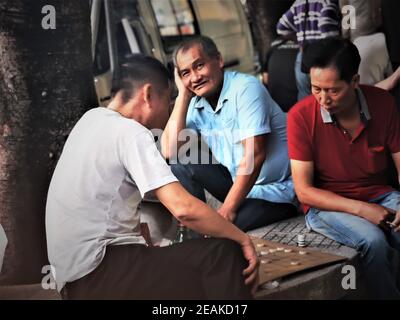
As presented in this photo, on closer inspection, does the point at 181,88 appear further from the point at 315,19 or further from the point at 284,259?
the point at 284,259

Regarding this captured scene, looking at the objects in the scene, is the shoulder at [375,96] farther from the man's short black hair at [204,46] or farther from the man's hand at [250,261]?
the man's hand at [250,261]

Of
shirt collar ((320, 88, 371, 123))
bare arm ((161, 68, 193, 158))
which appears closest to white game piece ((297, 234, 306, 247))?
shirt collar ((320, 88, 371, 123))

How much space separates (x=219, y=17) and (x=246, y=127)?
2.53 metres

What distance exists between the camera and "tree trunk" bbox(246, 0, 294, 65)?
454cm

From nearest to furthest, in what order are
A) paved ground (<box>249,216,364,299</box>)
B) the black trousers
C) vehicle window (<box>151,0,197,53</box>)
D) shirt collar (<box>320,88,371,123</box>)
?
1. the black trousers
2. paved ground (<box>249,216,364,299</box>)
3. shirt collar (<box>320,88,371,123</box>)
4. vehicle window (<box>151,0,197,53</box>)

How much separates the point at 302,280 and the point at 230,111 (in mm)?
1043

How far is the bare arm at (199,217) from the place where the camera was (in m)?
2.19

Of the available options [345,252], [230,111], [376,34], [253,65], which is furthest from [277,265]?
[253,65]

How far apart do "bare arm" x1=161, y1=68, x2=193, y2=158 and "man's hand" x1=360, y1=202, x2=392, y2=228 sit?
1028 millimetres

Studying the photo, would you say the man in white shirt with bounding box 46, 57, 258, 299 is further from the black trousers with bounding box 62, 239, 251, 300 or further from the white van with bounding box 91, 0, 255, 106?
the white van with bounding box 91, 0, 255, 106

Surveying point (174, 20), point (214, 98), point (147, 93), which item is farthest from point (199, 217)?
point (174, 20)

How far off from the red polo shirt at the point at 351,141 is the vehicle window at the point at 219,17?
237cm
